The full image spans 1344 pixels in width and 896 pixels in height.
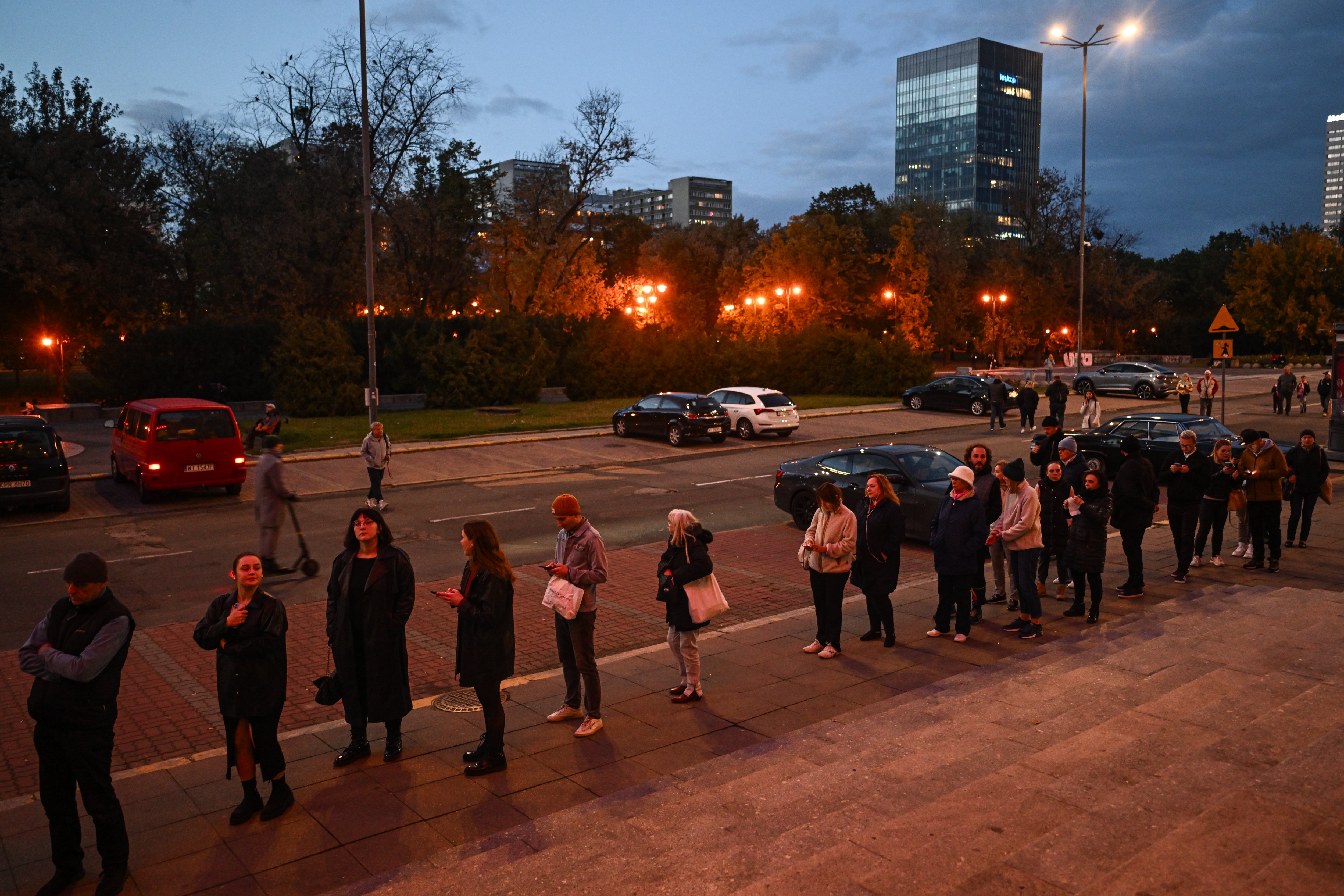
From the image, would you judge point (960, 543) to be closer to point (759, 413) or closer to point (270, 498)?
point (270, 498)

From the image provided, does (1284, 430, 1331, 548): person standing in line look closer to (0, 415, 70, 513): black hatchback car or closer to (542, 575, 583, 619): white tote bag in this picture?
(542, 575, 583, 619): white tote bag

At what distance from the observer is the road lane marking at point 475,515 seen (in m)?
17.3

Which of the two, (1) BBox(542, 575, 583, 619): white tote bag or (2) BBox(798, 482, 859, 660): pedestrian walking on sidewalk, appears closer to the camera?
(1) BBox(542, 575, 583, 619): white tote bag

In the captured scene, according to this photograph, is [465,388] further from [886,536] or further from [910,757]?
[910,757]

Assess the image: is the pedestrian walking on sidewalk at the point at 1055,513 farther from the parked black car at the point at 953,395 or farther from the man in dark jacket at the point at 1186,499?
the parked black car at the point at 953,395

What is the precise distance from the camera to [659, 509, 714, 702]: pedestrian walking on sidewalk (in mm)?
7496

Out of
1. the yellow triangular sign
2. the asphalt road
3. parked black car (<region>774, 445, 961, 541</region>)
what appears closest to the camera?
the asphalt road

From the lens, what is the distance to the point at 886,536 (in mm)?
8898

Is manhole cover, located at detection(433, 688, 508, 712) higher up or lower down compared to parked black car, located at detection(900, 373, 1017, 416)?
lower down

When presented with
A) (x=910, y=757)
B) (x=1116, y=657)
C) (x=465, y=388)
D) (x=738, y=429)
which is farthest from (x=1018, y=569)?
(x=465, y=388)

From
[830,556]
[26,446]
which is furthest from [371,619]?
[26,446]

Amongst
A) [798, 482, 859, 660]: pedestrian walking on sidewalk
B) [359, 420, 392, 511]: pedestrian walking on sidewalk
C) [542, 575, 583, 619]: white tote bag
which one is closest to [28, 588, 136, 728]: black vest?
[542, 575, 583, 619]: white tote bag

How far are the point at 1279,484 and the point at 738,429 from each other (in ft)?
62.5

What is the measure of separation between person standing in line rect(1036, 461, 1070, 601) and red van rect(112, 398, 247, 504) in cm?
1507
